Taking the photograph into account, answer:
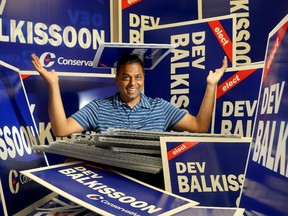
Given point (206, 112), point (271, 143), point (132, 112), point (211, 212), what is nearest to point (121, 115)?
point (132, 112)

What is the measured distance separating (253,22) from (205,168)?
1570 mm

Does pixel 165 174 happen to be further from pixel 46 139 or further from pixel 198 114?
pixel 46 139

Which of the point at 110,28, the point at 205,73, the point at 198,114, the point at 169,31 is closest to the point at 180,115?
the point at 198,114

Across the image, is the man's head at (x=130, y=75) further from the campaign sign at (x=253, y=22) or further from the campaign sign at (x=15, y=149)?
the campaign sign at (x=253, y=22)

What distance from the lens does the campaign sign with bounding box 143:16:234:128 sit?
212 cm

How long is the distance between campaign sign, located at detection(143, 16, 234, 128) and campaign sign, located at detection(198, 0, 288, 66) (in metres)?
0.37

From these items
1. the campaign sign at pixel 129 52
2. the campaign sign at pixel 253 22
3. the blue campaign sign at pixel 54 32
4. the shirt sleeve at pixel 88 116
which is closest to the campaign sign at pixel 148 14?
the blue campaign sign at pixel 54 32

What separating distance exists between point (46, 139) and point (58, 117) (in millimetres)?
360

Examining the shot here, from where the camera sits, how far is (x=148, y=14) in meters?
2.61

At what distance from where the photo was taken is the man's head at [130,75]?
1851 mm

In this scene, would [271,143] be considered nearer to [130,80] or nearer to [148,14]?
[130,80]

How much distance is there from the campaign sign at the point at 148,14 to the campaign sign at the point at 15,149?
A: 1.10 m

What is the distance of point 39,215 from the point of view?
1005 mm

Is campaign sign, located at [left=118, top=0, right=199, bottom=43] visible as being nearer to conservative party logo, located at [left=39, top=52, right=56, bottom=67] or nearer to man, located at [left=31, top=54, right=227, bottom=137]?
conservative party logo, located at [left=39, top=52, right=56, bottom=67]
